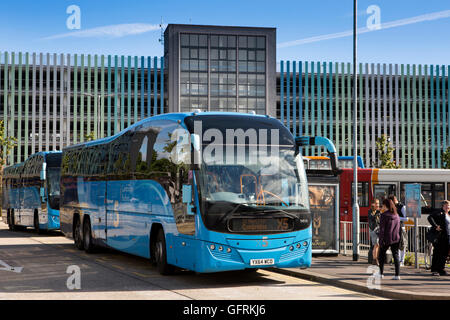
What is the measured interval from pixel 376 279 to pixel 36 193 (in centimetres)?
2069

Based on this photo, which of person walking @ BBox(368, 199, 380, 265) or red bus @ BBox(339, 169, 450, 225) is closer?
person walking @ BBox(368, 199, 380, 265)

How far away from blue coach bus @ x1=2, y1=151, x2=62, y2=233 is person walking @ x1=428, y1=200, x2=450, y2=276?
1823cm

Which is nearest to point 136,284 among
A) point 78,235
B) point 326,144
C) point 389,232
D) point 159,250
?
point 159,250

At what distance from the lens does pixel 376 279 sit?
41.8ft

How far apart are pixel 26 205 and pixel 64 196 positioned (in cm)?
1026

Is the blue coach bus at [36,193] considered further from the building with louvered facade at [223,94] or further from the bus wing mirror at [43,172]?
the building with louvered facade at [223,94]

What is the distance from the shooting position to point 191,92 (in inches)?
3465

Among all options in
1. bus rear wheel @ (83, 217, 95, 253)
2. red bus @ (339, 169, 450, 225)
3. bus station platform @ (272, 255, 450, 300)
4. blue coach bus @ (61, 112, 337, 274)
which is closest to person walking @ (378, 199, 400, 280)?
bus station platform @ (272, 255, 450, 300)

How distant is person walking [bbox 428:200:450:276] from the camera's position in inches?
541

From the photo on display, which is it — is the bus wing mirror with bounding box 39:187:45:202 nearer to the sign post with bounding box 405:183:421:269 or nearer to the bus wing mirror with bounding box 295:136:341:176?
the bus wing mirror with bounding box 295:136:341:176

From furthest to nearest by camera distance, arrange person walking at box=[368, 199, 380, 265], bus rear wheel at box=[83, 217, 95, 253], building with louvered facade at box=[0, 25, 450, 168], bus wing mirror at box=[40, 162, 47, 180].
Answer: building with louvered facade at box=[0, 25, 450, 168] → bus wing mirror at box=[40, 162, 47, 180] → bus rear wheel at box=[83, 217, 95, 253] → person walking at box=[368, 199, 380, 265]

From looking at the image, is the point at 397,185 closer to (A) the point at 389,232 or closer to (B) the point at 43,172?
(A) the point at 389,232
